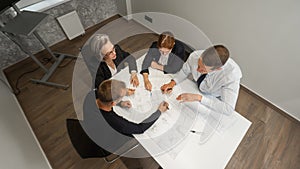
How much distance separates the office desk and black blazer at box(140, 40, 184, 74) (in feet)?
0.94

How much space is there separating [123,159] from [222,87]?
1.05m

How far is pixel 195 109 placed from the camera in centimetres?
120

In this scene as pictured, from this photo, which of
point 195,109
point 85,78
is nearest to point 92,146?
point 195,109

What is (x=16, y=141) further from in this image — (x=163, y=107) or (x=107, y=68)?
(x=163, y=107)

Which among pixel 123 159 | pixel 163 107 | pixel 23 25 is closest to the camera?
pixel 163 107

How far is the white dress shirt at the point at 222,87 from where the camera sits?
121 cm

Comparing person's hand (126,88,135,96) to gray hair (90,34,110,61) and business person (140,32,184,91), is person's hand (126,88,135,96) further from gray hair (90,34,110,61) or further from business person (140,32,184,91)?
gray hair (90,34,110,61)

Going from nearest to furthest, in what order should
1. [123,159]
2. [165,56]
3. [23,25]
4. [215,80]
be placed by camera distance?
[215,80]
[165,56]
[123,159]
[23,25]

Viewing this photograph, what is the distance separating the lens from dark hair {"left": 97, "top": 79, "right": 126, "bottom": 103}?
106cm

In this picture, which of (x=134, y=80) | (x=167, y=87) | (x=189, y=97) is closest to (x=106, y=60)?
(x=134, y=80)

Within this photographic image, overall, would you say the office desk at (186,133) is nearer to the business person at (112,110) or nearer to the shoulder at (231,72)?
the business person at (112,110)

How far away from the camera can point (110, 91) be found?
107 centimetres

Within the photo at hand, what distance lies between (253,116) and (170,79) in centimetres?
113

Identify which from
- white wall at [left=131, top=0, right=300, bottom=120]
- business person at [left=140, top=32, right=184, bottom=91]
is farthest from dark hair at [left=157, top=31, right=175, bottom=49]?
white wall at [left=131, top=0, right=300, bottom=120]
